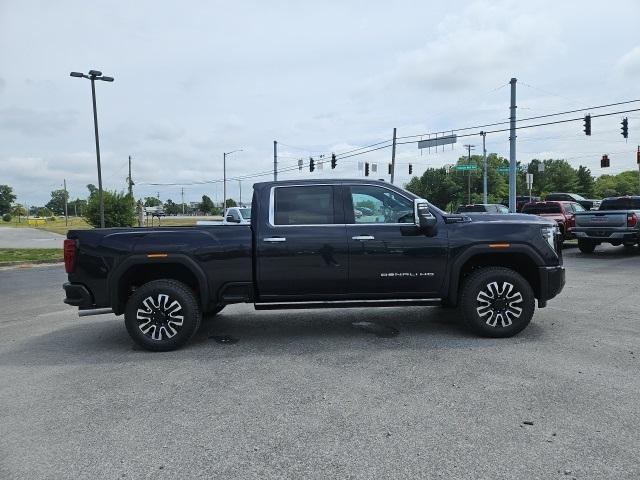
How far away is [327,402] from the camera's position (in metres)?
3.97

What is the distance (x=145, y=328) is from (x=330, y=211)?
7.94 feet

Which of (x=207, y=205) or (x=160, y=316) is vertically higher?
(x=207, y=205)

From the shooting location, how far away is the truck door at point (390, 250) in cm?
555

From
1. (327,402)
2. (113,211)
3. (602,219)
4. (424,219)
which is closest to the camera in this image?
(327,402)

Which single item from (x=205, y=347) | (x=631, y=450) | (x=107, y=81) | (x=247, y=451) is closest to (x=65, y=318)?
(x=205, y=347)

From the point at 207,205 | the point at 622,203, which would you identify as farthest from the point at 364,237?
the point at 207,205

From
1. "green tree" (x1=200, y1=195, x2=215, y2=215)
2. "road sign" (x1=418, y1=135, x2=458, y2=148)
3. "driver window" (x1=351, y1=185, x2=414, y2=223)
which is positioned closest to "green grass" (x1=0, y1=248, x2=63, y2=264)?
"driver window" (x1=351, y1=185, x2=414, y2=223)

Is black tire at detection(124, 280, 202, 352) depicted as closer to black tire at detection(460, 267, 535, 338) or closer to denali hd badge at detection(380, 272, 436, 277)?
denali hd badge at detection(380, 272, 436, 277)

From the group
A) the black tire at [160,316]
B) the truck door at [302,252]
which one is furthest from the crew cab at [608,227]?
the black tire at [160,316]

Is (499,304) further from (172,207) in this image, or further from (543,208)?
(172,207)

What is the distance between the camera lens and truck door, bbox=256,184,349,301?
550 centimetres

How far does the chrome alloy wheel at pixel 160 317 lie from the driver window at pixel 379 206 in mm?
2257

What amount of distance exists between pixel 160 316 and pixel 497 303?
149 inches

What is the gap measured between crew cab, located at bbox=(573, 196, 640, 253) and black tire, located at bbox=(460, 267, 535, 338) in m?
10.7
